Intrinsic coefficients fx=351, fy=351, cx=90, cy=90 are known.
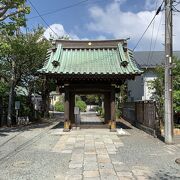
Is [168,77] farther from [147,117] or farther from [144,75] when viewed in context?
[144,75]

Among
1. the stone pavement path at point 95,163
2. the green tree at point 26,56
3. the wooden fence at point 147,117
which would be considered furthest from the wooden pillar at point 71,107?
the stone pavement path at point 95,163

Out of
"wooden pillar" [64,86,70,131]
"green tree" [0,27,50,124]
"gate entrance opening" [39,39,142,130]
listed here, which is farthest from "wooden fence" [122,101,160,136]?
"green tree" [0,27,50,124]

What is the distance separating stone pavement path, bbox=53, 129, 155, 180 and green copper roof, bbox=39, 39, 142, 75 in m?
5.23

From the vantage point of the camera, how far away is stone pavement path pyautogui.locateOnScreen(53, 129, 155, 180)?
8.83 meters

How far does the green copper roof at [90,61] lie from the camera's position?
20.0 meters

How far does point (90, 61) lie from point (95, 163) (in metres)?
11.9

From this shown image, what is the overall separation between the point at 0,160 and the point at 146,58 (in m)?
25.1

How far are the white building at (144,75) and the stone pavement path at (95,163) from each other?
11.5 meters

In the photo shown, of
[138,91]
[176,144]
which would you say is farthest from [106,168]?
[138,91]

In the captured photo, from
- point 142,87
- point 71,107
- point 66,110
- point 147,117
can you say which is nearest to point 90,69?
point 66,110

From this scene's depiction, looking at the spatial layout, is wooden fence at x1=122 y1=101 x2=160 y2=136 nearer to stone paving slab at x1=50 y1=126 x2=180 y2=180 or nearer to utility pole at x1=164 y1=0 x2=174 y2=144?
utility pole at x1=164 y1=0 x2=174 y2=144

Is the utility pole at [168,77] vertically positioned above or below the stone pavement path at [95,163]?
above

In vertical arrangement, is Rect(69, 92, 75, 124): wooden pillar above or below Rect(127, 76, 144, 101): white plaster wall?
below

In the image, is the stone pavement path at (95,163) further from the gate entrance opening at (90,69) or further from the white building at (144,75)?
the white building at (144,75)
